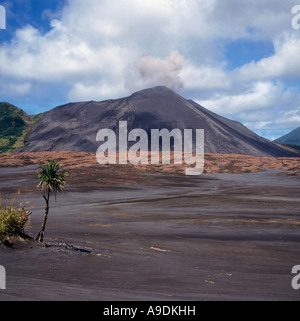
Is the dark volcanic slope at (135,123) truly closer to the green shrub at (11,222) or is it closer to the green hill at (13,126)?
the green hill at (13,126)

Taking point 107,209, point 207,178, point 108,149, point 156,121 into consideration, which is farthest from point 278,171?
point 156,121

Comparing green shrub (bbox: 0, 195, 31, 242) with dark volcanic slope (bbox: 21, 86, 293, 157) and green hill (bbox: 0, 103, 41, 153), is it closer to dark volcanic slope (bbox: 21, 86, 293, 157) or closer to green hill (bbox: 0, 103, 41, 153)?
dark volcanic slope (bbox: 21, 86, 293, 157)

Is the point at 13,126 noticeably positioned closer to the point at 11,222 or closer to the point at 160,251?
the point at 11,222

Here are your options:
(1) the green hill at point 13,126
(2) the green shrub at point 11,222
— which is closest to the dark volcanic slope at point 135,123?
(1) the green hill at point 13,126

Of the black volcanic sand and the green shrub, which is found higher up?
the green shrub

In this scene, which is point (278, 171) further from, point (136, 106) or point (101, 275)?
point (136, 106)

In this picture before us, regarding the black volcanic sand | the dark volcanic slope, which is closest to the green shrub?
the black volcanic sand

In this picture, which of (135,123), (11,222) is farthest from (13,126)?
(11,222)

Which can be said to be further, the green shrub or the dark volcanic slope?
the dark volcanic slope
